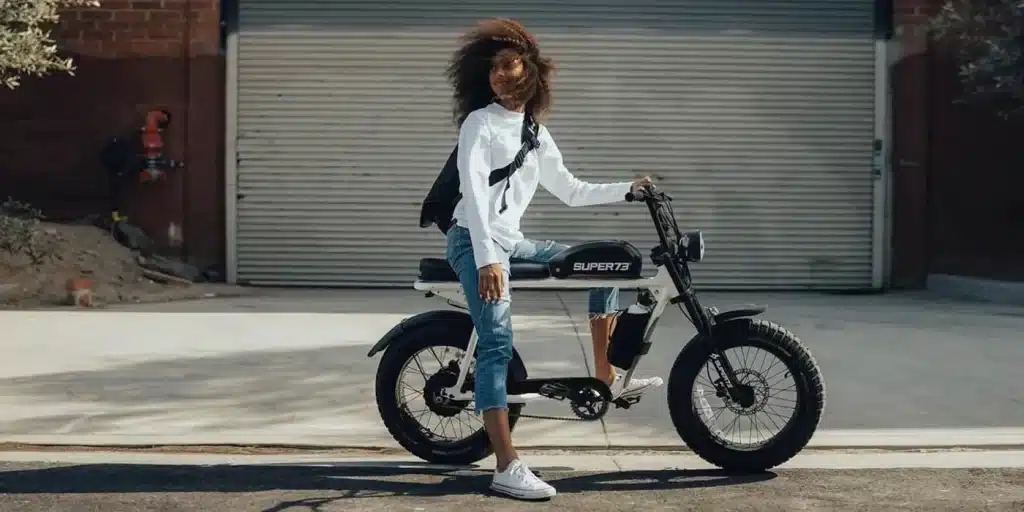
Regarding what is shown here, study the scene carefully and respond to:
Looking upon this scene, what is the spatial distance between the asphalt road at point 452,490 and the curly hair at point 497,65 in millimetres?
1601

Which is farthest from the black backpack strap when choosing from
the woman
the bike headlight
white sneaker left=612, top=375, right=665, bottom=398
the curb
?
the curb

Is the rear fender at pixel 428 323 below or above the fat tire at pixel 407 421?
above

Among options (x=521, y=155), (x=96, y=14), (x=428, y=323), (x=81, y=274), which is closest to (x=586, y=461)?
(x=428, y=323)

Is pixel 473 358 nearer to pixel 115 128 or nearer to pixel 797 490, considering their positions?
pixel 797 490

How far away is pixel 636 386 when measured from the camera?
6.25 m

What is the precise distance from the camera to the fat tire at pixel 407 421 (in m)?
6.34

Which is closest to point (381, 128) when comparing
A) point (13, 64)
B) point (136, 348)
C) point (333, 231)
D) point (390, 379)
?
point (333, 231)

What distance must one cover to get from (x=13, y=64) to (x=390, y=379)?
8138mm

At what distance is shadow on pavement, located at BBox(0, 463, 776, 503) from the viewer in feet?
19.4

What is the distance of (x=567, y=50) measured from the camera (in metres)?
15.8

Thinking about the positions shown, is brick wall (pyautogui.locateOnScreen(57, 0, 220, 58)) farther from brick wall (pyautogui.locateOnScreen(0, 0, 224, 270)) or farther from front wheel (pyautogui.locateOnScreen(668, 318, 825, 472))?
front wheel (pyautogui.locateOnScreen(668, 318, 825, 472))

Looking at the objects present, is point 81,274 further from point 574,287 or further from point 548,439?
point 574,287

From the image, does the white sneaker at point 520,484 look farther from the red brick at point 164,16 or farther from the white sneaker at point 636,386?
the red brick at point 164,16

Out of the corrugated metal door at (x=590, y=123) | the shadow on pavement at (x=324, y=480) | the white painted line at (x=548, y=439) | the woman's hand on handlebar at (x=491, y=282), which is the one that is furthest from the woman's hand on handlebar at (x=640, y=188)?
the corrugated metal door at (x=590, y=123)
